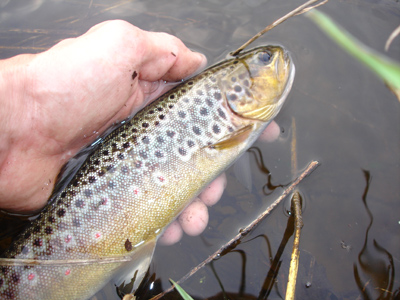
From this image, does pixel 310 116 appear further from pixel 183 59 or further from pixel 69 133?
pixel 69 133

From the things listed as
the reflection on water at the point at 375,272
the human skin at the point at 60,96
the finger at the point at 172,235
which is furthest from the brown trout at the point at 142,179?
the reflection on water at the point at 375,272

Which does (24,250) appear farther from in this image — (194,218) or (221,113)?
(221,113)

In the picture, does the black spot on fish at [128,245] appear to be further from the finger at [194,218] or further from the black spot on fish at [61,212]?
the finger at [194,218]

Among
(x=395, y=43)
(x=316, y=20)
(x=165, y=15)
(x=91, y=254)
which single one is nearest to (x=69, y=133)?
(x=91, y=254)

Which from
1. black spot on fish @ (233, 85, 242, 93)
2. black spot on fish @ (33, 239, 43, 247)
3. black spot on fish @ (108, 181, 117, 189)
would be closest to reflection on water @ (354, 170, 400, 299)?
black spot on fish @ (233, 85, 242, 93)

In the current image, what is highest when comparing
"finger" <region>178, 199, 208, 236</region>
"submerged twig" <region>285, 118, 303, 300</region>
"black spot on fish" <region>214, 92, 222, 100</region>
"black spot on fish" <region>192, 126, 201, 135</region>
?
"black spot on fish" <region>214, 92, 222, 100</region>

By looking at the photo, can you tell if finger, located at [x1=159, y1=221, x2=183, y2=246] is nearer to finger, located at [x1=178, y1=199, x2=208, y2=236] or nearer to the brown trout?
finger, located at [x1=178, y1=199, x2=208, y2=236]

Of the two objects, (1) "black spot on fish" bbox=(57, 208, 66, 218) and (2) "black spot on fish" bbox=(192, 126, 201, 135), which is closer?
(1) "black spot on fish" bbox=(57, 208, 66, 218)
